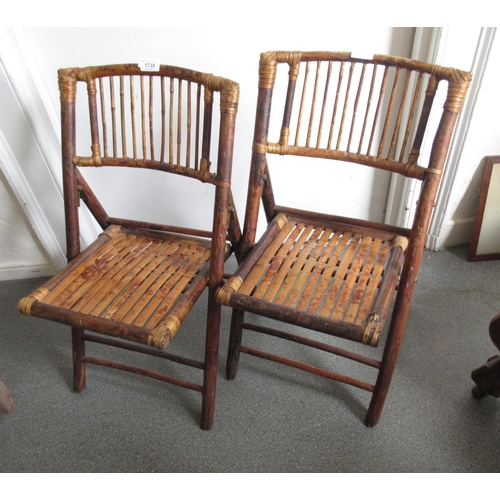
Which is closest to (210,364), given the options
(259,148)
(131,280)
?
(131,280)

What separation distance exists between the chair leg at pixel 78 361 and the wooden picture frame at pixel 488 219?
4.91 ft

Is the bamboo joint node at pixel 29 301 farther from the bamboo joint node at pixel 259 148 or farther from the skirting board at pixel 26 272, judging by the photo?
the skirting board at pixel 26 272

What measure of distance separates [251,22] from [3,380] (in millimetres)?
1312

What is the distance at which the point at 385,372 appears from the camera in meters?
1.07

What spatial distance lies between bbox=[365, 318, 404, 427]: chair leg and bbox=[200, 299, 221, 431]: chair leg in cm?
41

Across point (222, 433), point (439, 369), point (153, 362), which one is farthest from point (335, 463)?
point (153, 362)

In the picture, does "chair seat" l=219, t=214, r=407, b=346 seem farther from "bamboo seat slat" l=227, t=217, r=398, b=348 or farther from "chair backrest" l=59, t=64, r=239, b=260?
"chair backrest" l=59, t=64, r=239, b=260

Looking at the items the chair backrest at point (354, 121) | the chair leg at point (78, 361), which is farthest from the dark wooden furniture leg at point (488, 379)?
the chair leg at point (78, 361)

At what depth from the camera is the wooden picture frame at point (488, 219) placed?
1663 millimetres

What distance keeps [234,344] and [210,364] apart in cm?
18

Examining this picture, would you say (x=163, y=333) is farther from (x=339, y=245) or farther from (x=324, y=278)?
(x=339, y=245)

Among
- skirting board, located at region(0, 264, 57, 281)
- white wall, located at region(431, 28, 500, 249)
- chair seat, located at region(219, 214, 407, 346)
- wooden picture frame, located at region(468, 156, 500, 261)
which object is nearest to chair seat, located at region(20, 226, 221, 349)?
chair seat, located at region(219, 214, 407, 346)

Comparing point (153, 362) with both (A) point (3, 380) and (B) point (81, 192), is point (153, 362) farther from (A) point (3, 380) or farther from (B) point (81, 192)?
(B) point (81, 192)

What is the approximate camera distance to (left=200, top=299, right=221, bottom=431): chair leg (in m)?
1.04
